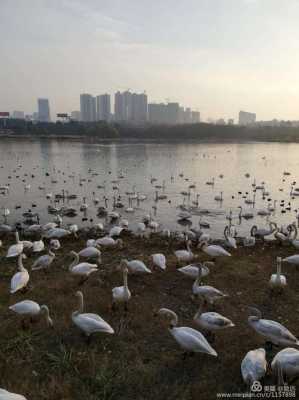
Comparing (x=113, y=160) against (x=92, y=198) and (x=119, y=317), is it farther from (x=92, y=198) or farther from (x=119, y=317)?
(x=119, y=317)

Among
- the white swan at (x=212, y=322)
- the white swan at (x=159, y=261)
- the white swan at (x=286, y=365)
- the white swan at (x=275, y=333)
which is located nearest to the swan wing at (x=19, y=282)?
the white swan at (x=159, y=261)

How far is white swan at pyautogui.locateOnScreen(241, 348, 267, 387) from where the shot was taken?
6164mm

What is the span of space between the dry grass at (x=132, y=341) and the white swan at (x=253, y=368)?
45 cm

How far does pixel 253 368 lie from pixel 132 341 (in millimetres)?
2837

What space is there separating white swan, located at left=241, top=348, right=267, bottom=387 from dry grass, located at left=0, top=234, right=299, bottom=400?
17.9 inches

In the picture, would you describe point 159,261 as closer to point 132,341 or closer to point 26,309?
point 132,341

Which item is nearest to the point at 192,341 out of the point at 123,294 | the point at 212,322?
the point at 212,322

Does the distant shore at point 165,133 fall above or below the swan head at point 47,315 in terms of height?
above

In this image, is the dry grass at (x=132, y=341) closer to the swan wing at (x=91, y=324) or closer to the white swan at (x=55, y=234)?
the swan wing at (x=91, y=324)

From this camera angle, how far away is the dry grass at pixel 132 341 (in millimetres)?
6457

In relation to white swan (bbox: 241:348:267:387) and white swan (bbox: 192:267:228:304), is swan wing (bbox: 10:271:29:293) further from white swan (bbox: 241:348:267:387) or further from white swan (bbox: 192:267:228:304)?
white swan (bbox: 241:348:267:387)

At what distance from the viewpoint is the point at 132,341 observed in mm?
7910

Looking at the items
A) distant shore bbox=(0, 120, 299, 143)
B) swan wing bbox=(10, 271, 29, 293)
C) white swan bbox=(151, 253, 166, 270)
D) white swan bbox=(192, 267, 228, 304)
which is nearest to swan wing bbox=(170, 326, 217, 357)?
white swan bbox=(192, 267, 228, 304)

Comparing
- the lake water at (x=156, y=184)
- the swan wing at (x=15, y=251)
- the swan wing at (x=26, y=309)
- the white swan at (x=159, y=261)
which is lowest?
the lake water at (x=156, y=184)
